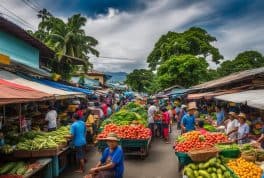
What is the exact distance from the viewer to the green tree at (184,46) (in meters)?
37.7

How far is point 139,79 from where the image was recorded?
66812 millimetres

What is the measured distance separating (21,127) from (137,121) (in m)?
4.95

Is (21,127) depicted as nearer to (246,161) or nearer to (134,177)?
(134,177)

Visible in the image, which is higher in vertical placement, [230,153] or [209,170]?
[230,153]

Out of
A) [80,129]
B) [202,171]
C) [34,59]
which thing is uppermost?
[34,59]

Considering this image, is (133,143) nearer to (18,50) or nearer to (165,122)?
(165,122)

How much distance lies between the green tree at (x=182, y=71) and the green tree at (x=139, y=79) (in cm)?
2834

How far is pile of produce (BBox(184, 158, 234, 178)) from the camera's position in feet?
19.7

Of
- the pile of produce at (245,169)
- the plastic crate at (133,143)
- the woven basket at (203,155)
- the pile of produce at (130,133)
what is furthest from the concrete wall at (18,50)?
the pile of produce at (245,169)

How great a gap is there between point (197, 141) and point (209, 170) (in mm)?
2325

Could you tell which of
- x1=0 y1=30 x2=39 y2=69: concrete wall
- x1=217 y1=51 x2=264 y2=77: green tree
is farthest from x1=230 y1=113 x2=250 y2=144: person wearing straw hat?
x1=217 y1=51 x2=264 y2=77: green tree

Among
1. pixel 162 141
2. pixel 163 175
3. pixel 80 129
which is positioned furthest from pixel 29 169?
pixel 162 141

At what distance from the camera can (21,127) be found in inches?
453

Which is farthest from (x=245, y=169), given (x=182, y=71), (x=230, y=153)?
(x=182, y=71)
